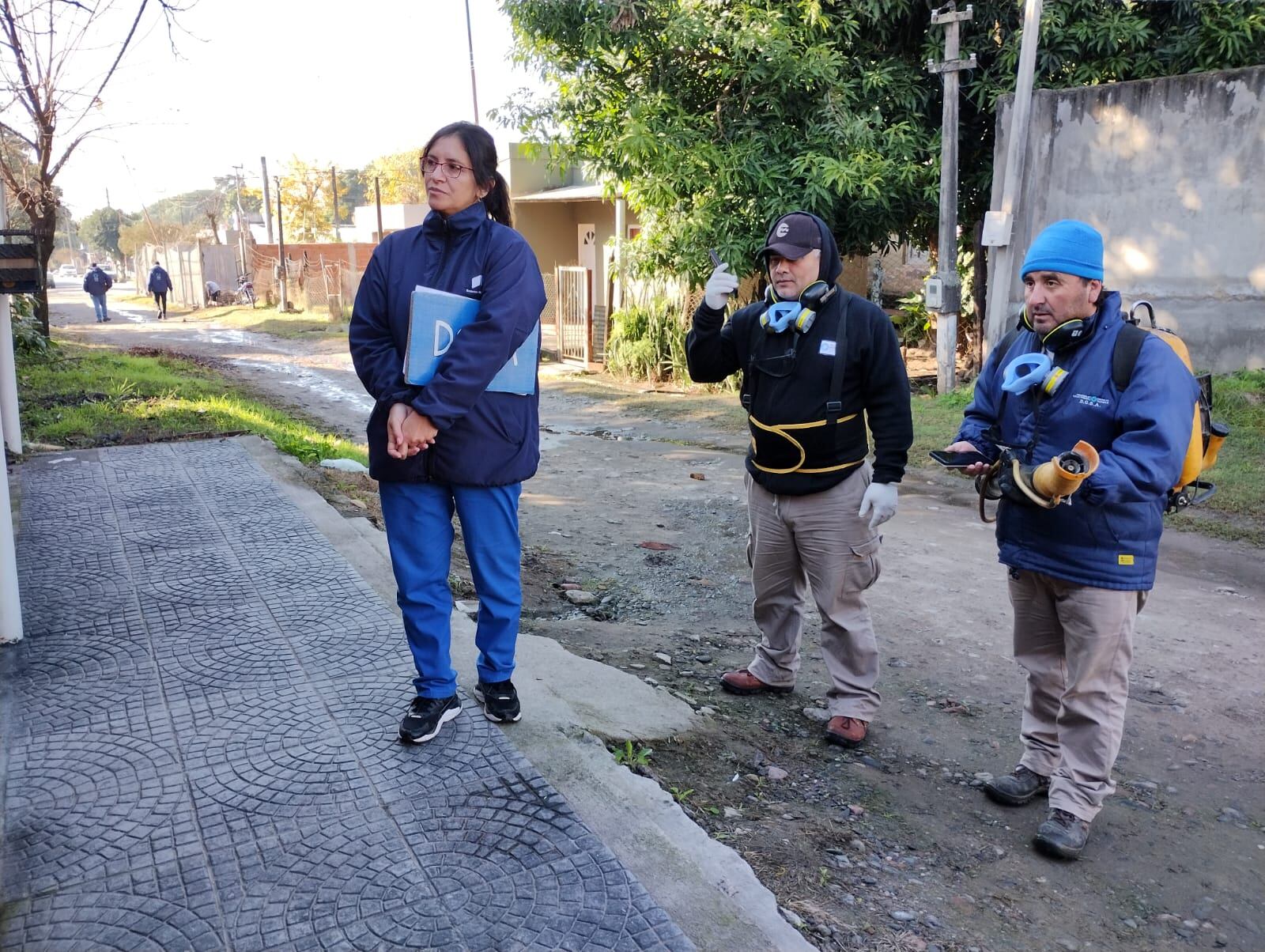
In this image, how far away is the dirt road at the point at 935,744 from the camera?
9.48ft

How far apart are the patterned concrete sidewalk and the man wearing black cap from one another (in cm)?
134

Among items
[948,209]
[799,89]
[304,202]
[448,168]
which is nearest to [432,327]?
[448,168]

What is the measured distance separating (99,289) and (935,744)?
2853cm

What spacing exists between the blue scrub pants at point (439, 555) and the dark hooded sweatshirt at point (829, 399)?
1026mm

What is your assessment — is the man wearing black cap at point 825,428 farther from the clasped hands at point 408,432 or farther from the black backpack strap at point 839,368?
the clasped hands at point 408,432

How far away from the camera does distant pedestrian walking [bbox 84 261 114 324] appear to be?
89.7 ft

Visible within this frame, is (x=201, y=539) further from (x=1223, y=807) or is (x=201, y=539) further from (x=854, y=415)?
(x=1223, y=807)

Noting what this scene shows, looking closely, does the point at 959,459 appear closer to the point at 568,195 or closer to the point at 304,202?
the point at 568,195

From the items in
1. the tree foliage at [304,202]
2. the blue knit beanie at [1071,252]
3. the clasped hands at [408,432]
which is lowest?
the clasped hands at [408,432]

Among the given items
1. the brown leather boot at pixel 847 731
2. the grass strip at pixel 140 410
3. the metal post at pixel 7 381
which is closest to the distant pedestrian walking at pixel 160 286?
the grass strip at pixel 140 410

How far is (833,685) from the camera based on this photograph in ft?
12.7

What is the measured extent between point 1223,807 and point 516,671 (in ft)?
8.31

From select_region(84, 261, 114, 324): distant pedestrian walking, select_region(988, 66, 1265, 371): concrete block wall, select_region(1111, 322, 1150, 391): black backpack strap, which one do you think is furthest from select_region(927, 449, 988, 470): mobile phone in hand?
select_region(84, 261, 114, 324): distant pedestrian walking

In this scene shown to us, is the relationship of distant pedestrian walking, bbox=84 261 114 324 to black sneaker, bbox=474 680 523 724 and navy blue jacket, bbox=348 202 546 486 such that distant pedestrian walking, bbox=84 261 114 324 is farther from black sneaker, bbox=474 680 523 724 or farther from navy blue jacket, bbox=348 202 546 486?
black sneaker, bbox=474 680 523 724
